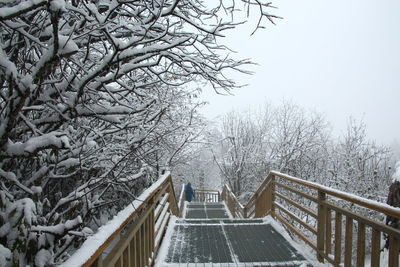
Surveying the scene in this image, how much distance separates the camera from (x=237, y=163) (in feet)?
64.0

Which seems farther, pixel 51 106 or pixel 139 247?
pixel 139 247

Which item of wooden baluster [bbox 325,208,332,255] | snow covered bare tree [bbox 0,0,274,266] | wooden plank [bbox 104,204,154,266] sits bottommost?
wooden baluster [bbox 325,208,332,255]

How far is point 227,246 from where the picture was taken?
4.63 meters

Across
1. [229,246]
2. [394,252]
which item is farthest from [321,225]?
[394,252]

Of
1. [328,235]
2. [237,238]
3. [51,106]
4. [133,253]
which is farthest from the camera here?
[237,238]

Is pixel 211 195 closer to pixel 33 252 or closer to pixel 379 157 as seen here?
pixel 379 157

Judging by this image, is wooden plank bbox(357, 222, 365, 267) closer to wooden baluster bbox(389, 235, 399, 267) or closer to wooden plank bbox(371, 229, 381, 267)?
wooden plank bbox(371, 229, 381, 267)

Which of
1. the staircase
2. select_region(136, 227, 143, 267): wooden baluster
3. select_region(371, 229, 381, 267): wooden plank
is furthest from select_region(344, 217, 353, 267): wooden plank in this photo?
select_region(136, 227, 143, 267): wooden baluster

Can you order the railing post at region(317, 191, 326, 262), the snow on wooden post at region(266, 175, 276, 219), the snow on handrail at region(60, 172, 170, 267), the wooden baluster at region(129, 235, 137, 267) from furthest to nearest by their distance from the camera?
the snow on wooden post at region(266, 175, 276, 219), the railing post at region(317, 191, 326, 262), the wooden baluster at region(129, 235, 137, 267), the snow on handrail at region(60, 172, 170, 267)

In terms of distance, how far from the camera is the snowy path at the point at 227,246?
4008 millimetres

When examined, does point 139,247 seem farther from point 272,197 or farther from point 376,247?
point 272,197

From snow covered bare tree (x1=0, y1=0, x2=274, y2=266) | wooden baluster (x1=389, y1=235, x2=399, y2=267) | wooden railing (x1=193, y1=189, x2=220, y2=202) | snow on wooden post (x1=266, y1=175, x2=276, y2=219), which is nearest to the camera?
snow covered bare tree (x1=0, y1=0, x2=274, y2=266)

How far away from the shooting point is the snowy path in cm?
401

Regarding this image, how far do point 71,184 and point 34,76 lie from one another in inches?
84.0
